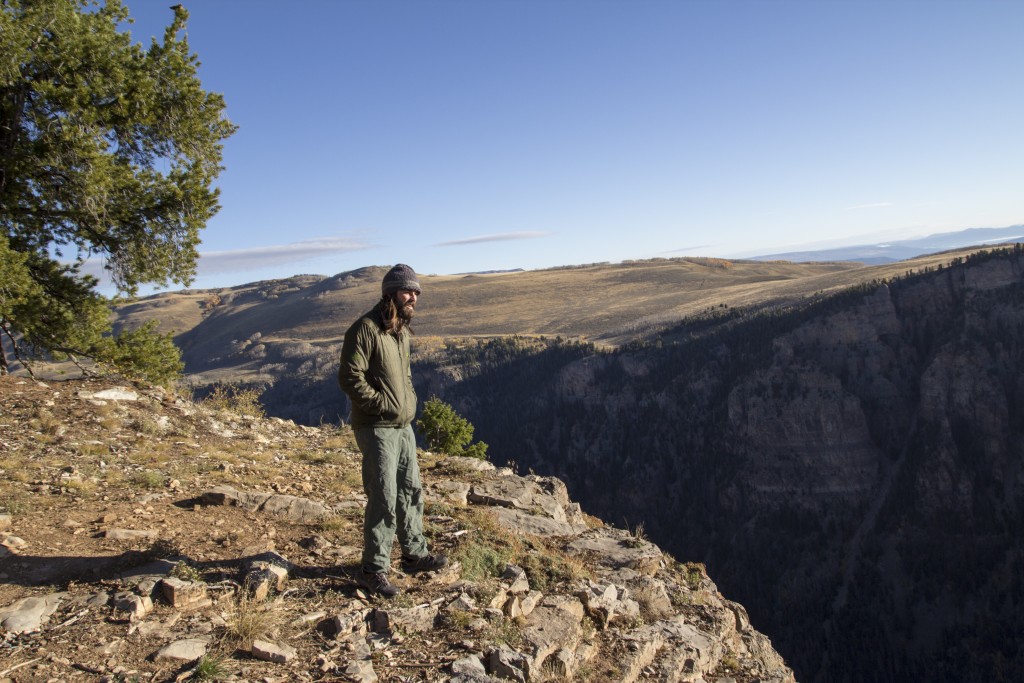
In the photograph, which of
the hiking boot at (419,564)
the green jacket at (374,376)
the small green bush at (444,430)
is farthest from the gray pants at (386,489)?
the small green bush at (444,430)

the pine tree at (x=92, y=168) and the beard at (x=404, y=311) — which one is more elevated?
the pine tree at (x=92, y=168)

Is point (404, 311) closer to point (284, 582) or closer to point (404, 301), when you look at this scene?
point (404, 301)

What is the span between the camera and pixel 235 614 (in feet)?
19.1

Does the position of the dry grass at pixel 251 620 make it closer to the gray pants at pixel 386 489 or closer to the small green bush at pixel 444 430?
the gray pants at pixel 386 489

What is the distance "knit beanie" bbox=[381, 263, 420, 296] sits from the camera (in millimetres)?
6430

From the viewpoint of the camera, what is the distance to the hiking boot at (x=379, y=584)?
251 inches

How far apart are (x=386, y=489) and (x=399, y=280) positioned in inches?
81.0

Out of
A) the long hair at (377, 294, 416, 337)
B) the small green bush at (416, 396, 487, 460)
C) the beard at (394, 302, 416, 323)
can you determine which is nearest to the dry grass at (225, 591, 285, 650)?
the long hair at (377, 294, 416, 337)

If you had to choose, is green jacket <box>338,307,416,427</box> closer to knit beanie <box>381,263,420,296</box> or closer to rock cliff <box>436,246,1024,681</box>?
knit beanie <box>381,263,420,296</box>

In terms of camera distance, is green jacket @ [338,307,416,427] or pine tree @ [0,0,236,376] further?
pine tree @ [0,0,236,376]

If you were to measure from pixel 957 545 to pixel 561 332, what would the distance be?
8148cm

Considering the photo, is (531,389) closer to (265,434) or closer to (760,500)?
(760,500)

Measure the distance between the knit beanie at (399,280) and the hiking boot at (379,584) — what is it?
2.80 m

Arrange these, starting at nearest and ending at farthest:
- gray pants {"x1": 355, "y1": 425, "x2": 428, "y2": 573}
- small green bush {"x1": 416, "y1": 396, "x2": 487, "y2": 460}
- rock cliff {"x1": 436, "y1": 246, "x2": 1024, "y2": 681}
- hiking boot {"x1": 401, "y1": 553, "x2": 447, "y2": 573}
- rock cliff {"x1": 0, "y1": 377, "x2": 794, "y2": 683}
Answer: rock cliff {"x1": 0, "y1": 377, "x2": 794, "y2": 683} < gray pants {"x1": 355, "y1": 425, "x2": 428, "y2": 573} < hiking boot {"x1": 401, "y1": 553, "x2": 447, "y2": 573} < small green bush {"x1": 416, "y1": 396, "x2": 487, "y2": 460} < rock cliff {"x1": 436, "y1": 246, "x2": 1024, "y2": 681}
